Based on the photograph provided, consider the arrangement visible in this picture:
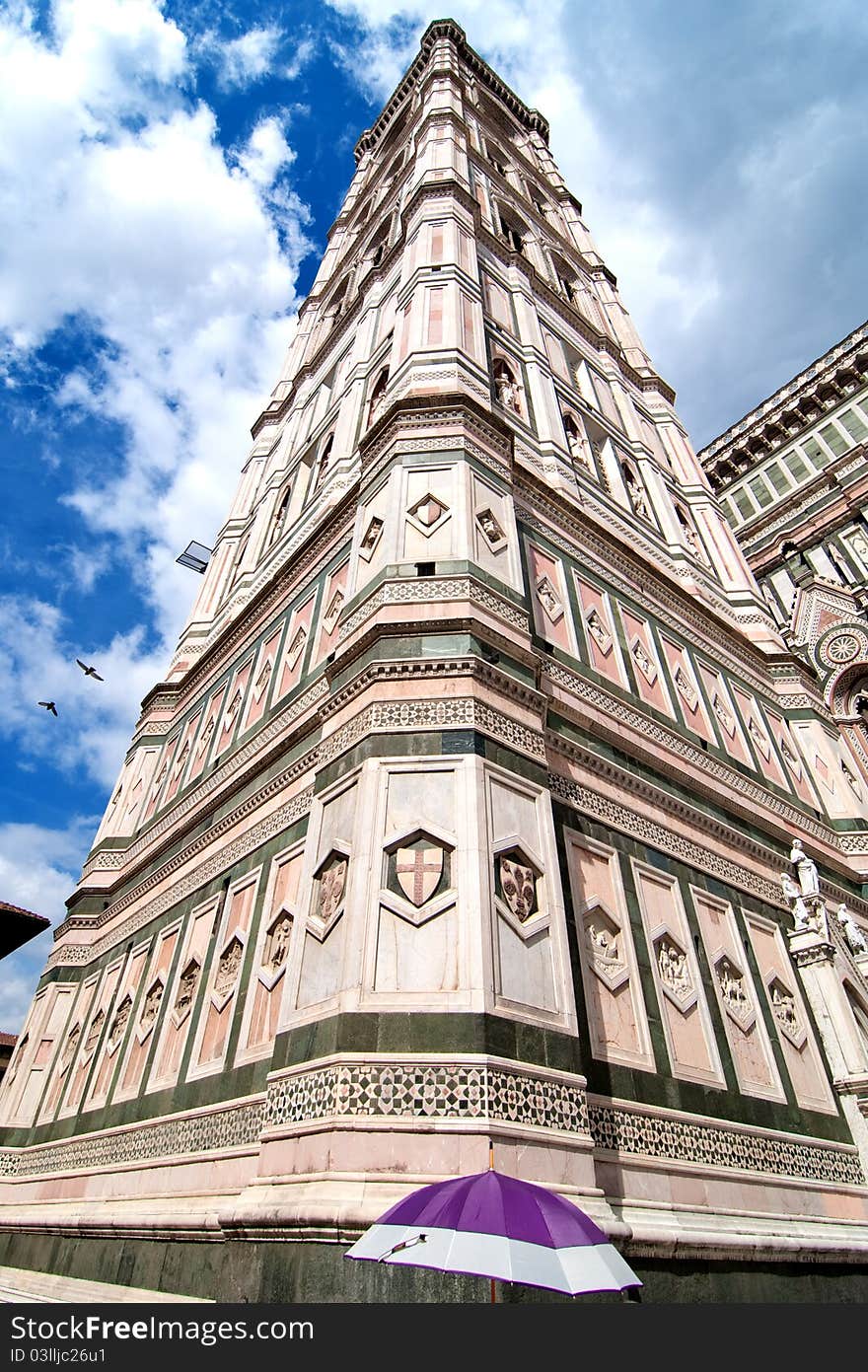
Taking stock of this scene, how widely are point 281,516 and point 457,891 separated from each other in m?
9.73

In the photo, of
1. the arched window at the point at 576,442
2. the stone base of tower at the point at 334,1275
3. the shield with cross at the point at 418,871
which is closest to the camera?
the stone base of tower at the point at 334,1275

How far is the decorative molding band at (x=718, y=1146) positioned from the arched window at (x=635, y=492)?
28.7 feet

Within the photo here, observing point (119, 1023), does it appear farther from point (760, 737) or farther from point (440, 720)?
point (760, 737)

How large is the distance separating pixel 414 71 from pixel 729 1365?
28.3m

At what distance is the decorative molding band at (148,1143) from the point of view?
5094 mm

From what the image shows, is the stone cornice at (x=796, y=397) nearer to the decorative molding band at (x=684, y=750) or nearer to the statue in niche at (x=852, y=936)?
the decorative molding band at (x=684, y=750)

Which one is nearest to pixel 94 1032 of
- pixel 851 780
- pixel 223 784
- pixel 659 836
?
pixel 223 784

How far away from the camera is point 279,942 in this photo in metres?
5.82

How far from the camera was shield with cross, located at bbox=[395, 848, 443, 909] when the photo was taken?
4.28 metres

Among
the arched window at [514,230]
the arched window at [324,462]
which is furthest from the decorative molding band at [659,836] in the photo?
the arched window at [514,230]

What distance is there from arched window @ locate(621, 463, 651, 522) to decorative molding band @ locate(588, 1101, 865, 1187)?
8758 millimetres

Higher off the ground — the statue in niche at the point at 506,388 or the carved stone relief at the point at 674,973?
the statue in niche at the point at 506,388

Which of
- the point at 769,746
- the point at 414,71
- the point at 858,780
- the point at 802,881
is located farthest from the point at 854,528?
the point at 414,71

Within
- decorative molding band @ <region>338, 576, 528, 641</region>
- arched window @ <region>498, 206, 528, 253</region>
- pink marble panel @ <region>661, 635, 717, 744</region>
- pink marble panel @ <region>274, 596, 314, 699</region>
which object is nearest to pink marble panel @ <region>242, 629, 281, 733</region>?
pink marble panel @ <region>274, 596, 314, 699</region>
